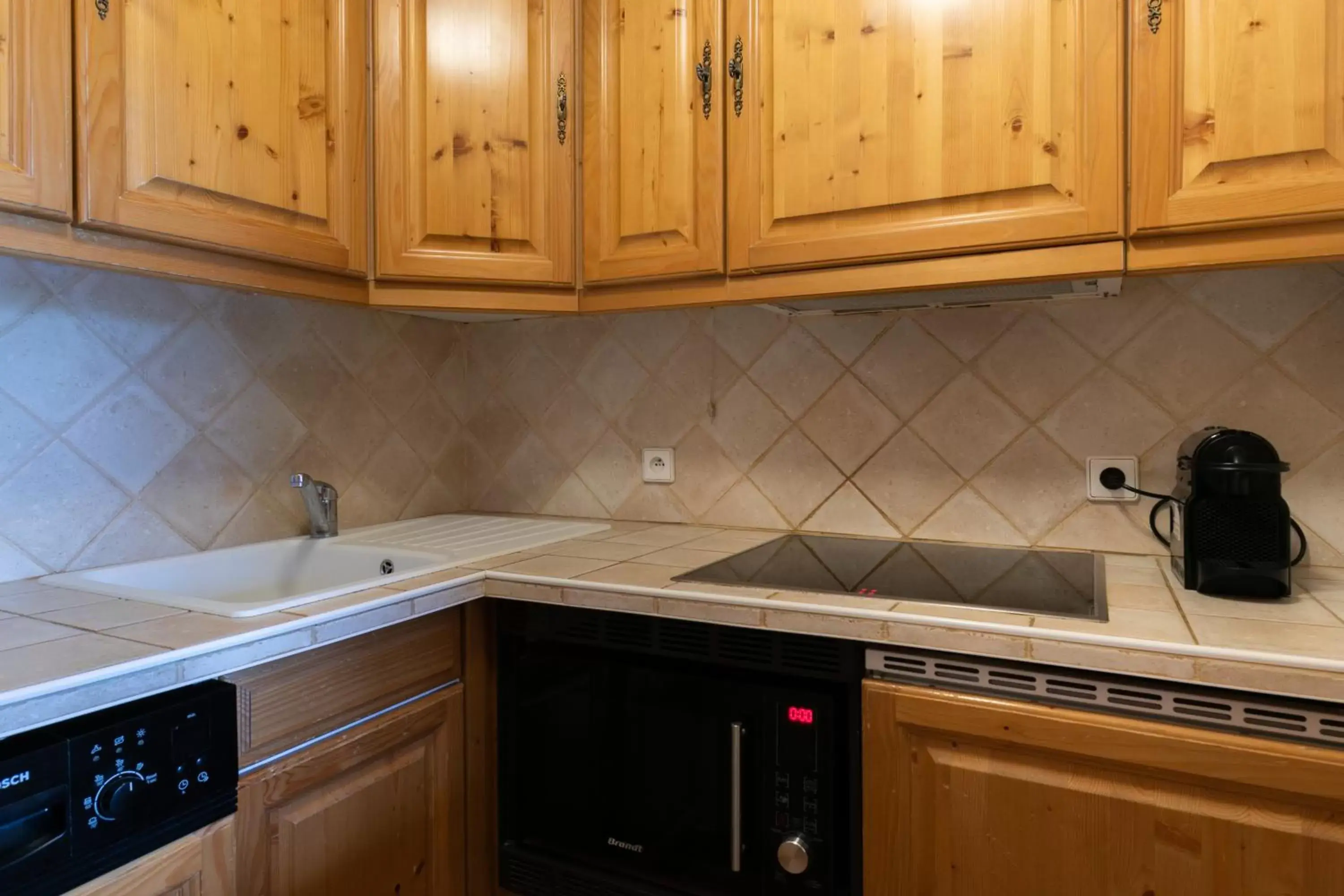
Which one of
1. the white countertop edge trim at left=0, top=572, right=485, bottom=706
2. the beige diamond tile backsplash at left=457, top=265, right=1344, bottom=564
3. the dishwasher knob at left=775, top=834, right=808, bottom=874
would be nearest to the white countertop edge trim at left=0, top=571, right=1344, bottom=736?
the white countertop edge trim at left=0, top=572, right=485, bottom=706

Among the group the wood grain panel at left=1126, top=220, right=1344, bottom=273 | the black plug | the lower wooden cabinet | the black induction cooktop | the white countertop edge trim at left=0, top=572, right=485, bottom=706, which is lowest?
the lower wooden cabinet

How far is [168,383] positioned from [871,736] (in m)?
1.33

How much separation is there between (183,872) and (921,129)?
1368 millimetres

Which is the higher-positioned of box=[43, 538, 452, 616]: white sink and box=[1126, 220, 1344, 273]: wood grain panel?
box=[1126, 220, 1344, 273]: wood grain panel

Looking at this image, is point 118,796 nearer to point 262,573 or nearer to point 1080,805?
point 262,573

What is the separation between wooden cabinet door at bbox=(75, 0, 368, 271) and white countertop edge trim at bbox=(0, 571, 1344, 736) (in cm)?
58

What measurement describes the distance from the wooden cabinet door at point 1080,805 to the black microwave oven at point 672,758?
6 cm

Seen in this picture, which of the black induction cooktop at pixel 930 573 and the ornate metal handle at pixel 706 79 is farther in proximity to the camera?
the ornate metal handle at pixel 706 79

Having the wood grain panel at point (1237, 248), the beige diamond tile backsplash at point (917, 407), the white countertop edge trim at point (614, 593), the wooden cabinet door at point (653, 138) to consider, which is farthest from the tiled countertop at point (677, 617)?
the wooden cabinet door at point (653, 138)

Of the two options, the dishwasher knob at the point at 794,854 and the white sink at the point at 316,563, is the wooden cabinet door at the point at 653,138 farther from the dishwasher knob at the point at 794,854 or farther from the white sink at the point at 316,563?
the dishwasher knob at the point at 794,854

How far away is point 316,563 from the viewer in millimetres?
1563

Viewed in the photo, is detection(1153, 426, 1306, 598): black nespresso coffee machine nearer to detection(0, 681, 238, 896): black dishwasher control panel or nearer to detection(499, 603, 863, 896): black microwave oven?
detection(499, 603, 863, 896): black microwave oven

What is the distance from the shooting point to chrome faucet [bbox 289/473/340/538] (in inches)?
62.3

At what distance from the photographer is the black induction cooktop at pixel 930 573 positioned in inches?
42.4
